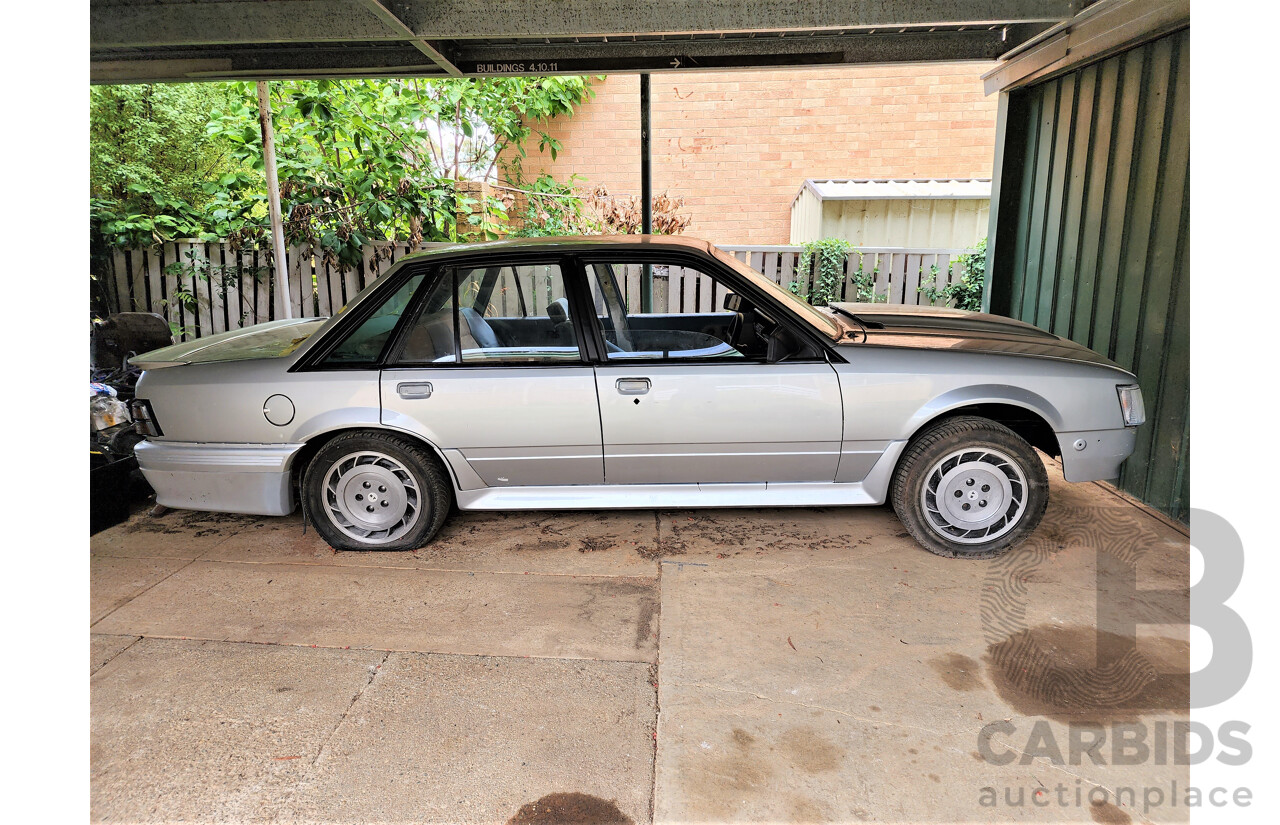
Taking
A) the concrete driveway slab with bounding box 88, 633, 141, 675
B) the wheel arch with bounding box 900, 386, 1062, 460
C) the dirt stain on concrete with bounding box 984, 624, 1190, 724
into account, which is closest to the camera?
the dirt stain on concrete with bounding box 984, 624, 1190, 724

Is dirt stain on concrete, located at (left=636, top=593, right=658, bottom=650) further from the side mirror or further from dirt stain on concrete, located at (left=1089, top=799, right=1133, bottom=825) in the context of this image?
dirt stain on concrete, located at (left=1089, top=799, right=1133, bottom=825)

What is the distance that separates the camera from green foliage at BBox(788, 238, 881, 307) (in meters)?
7.80

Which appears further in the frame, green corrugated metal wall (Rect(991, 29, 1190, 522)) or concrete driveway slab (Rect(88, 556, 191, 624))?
green corrugated metal wall (Rect(991, 29, 1190, 522))

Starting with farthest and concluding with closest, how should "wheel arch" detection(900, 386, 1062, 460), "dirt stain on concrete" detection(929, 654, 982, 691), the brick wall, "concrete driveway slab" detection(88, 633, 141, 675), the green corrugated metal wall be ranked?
the brick wall
the green corrugated metal wall
"wheel arch" detection(900, 386, 1062, 460)
"concrete driveway slab" detection(88, 633, 141, 675)
"dirt stain on concrete" detection(929, 654, 982, 691)

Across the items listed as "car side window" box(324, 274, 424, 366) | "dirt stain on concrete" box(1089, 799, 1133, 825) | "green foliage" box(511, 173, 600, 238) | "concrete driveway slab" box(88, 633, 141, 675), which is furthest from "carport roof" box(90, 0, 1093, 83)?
"dirt stain on concrete" box(1089, 799, 1133, 825)

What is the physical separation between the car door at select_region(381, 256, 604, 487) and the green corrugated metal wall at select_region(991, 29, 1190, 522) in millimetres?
3369

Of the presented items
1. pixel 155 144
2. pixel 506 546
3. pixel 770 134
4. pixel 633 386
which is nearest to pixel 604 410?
pixel 633 386

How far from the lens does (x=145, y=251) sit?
323 inches

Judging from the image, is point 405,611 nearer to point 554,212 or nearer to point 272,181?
point 272,181

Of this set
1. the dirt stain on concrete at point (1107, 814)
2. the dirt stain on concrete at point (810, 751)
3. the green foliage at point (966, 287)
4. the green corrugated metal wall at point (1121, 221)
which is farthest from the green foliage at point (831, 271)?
the dirt stain on concrete at point (1107, 814)

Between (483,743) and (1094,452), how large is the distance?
3.31 m

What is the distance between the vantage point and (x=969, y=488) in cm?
397

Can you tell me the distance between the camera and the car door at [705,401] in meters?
3.86

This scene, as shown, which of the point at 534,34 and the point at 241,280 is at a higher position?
the point at 534,34
